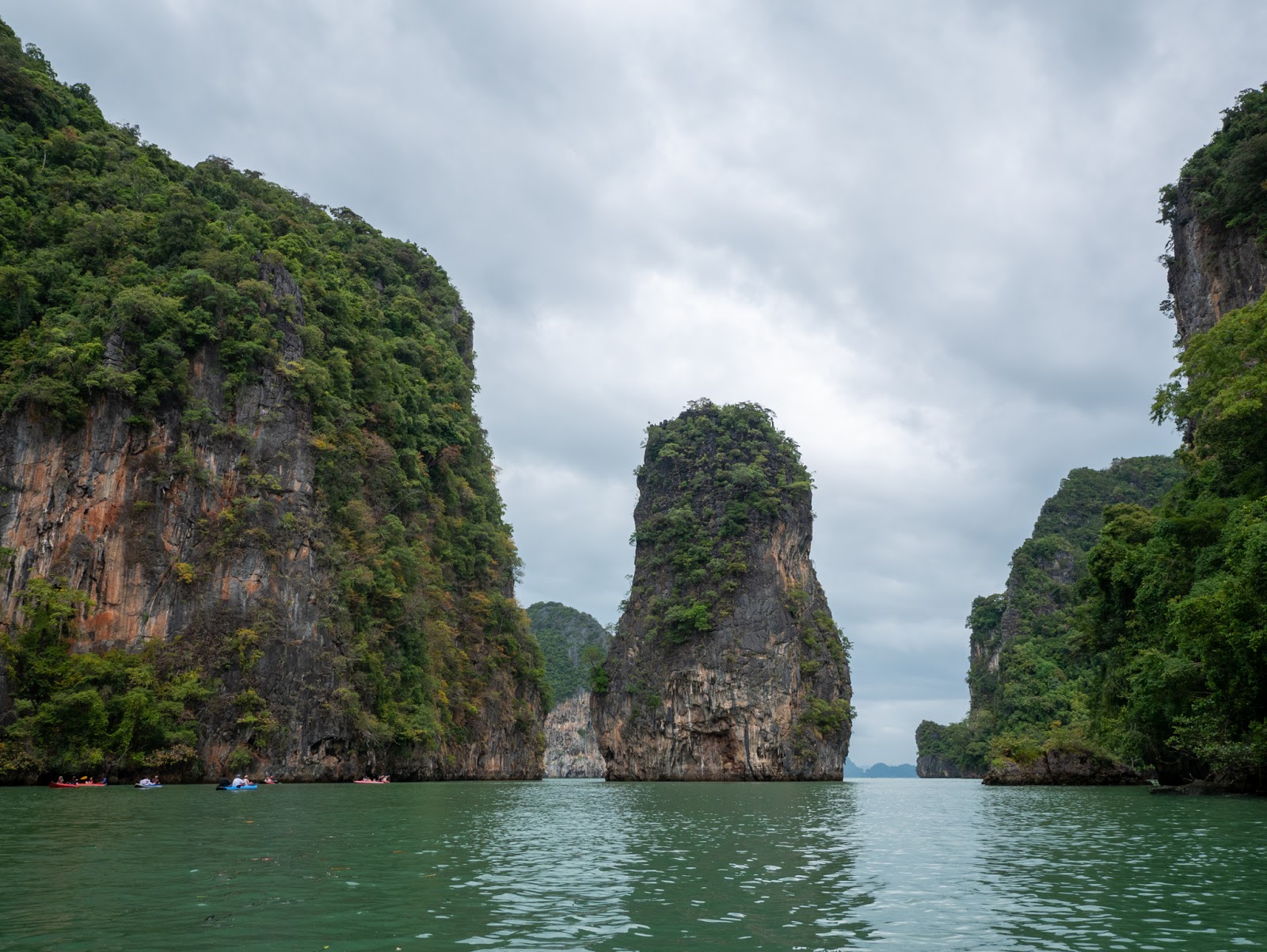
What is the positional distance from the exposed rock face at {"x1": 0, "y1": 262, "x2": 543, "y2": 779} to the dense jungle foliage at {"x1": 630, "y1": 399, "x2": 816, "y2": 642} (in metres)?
32.4

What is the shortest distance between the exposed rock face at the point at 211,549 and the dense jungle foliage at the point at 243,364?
2.70ft

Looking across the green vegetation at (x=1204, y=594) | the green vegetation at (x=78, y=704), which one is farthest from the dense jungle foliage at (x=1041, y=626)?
the green vegetation at (x=78, y=704)

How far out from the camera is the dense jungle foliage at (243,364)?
132 ft

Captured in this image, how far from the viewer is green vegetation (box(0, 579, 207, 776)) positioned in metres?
33.0

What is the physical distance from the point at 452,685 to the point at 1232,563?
46.2 metres

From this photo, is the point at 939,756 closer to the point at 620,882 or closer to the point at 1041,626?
the point at 1041,626

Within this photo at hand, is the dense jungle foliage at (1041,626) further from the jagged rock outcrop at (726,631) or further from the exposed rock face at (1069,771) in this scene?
the jagged rock outcrop at (726,631)

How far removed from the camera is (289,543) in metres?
43.4

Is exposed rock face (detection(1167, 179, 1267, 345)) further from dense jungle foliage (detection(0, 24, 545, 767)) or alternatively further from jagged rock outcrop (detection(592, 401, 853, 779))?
dense jungle foliage (detection(0, 24, 545, 767))

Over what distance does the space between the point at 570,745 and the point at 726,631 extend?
97.9 m

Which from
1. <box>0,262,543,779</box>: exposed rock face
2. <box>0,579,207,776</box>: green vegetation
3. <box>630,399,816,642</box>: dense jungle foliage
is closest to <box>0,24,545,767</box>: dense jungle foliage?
<box>0,579,207,776</box>: green vegetation

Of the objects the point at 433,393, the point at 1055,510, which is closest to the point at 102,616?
the point at 433,393

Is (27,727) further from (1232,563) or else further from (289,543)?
(1232,563)

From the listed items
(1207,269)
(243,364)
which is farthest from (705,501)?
(1207,269)
